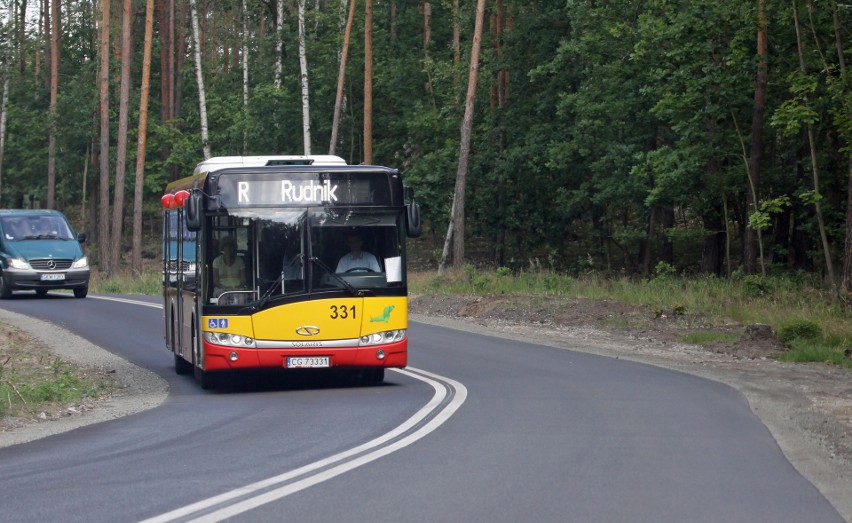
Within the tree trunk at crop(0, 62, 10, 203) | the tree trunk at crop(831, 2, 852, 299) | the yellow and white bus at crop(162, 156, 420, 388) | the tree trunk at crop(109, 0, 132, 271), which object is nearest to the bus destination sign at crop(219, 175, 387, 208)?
the yellow and white bus at crop(162, 156, 420, 388)

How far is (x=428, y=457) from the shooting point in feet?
32.6

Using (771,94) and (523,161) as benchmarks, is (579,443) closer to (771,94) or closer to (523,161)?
(771,94)

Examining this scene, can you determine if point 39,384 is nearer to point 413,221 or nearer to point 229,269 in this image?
point 229,269

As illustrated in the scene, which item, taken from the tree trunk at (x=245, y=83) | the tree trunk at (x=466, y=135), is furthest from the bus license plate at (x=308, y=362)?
the tree trunk at (x=245, y=83)

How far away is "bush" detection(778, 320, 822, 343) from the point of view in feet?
69.6

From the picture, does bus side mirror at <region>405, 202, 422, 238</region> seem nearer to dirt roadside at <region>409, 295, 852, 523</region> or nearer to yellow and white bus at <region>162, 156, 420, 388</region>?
yellow and white bus at <region>162, 156, 420, 388</region>

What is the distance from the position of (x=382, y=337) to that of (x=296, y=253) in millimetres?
1518

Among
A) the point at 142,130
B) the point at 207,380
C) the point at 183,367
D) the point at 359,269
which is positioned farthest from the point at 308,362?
the point at 142,130

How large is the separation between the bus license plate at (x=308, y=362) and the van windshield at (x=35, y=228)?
74.5ft

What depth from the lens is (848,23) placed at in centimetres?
2847

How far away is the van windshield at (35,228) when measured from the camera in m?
35.4

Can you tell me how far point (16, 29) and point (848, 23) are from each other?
2266 inches

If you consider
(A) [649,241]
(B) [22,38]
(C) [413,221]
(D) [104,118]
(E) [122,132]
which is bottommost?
(A) [649,241]

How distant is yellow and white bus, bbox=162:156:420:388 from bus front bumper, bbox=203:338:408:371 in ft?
0.04
